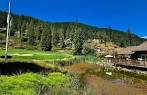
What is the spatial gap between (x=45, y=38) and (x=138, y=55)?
78544mm

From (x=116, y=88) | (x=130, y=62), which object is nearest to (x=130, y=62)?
(x=130, y=62)

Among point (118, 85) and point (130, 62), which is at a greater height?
point (130, 62)

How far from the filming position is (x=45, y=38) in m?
130

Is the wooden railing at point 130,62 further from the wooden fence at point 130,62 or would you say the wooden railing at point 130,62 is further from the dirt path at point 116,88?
the dirt path at point 116,88

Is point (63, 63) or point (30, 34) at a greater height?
point (30, 34)

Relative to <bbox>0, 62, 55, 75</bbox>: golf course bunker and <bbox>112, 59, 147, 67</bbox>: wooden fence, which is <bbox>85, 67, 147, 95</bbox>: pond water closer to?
<bbox>0, 62, 55, 75</bbox>: golf course bunker


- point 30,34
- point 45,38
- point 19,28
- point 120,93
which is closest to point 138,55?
point 120,93

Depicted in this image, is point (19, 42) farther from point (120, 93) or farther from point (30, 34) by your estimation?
point (120, 93)

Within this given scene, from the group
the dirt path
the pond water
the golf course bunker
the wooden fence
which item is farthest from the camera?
the wooden fence

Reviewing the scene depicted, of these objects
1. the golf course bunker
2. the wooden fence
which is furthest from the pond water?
the wooden fence

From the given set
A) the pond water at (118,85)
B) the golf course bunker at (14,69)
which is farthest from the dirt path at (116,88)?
the golf course bunker at (14,69)

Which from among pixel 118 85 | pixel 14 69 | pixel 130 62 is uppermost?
pixel 14 69

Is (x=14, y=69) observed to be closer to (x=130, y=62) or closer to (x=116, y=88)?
A: (x=116, y=88)

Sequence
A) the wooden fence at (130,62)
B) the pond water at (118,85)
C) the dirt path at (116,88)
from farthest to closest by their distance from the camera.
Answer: the wooden fence at (130,62) < the pond water at (118,85) < the dirt path at (116,88)
